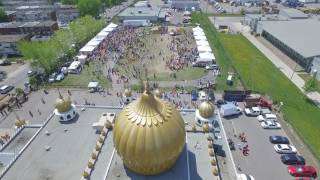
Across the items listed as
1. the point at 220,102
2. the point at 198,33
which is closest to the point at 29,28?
the point at 198,33

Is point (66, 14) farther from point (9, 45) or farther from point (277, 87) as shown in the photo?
point (277, 87)

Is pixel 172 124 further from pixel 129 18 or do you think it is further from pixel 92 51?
pixel 129 18

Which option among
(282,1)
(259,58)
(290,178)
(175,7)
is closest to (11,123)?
(290,178)

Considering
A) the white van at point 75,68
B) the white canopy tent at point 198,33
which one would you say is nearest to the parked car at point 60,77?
the white van at point 75,68

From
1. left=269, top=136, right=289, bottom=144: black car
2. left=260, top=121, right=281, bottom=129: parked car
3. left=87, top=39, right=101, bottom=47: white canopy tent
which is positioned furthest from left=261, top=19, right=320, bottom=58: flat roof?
left=87, top=39, right=101, bottom=47: white canopy tent

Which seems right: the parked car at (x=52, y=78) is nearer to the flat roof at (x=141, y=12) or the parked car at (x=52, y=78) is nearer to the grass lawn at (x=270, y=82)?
the grass lawn at (x=270, y=82)
